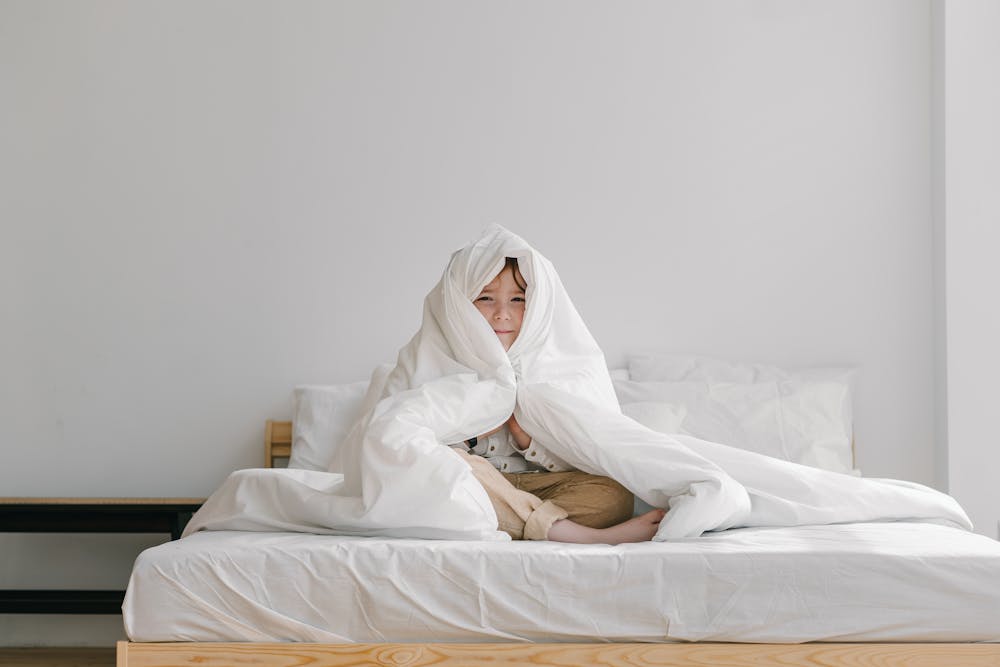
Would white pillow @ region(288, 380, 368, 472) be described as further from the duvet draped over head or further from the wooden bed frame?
the wooden bed frame

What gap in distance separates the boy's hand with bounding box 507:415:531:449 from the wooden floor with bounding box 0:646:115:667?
1.58 meters

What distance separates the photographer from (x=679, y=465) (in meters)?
2.33

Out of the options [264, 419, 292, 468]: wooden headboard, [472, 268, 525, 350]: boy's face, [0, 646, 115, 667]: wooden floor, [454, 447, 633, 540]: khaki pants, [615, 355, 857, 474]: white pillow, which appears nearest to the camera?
[454, 447, 633, 540]: khaki pants

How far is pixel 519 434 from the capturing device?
8.68ft

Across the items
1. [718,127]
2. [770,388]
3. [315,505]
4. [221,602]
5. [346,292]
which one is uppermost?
[718,127]

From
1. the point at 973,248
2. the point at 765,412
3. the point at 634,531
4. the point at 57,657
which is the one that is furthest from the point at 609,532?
the point at 57,657

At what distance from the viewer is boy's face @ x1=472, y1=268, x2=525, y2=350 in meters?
2.78

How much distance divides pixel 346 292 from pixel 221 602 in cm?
172

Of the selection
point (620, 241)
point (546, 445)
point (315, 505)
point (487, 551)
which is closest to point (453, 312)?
point (546, 445)

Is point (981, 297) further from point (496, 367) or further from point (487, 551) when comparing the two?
point (487, 551)

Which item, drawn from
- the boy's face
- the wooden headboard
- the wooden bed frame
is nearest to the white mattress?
the wooden bed frame

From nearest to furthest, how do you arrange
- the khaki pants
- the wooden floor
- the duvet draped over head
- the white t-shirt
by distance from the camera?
1. the duvet draped over head
2. the khaki pants
3. the white t-shirt
4. the wooden floor

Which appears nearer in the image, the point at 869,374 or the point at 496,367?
the point at 496,367

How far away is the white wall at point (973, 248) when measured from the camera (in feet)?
11.4
